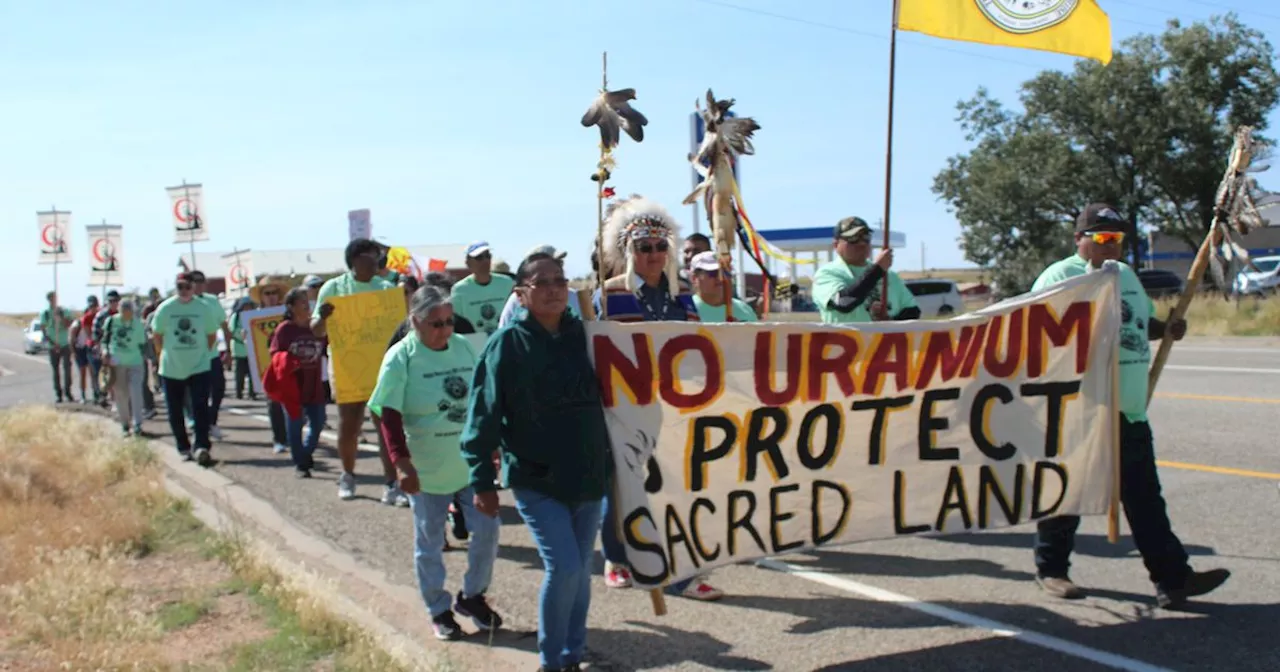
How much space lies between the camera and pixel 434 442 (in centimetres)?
554

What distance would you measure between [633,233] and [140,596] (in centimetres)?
323

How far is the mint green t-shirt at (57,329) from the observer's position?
66.6 ft

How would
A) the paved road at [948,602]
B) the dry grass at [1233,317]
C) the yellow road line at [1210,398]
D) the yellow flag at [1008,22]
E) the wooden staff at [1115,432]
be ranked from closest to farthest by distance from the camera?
the paved road at [948,602] < the wooden staff at [1115,432] < the yellow flag at [1008,22] < the yellow road line at [1210,398] < the dry grass at [1233,317]

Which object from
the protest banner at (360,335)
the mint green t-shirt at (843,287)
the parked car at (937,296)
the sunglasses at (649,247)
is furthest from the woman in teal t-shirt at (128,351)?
the parked car at (937,296)

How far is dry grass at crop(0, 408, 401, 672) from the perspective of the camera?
16.6 feet

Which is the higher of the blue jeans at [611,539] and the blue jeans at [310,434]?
the blue jeans at [611,539]

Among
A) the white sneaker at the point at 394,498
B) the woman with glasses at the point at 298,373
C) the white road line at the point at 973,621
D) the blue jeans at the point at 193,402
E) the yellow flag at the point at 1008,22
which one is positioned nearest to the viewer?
the white road line at the point at 973,621

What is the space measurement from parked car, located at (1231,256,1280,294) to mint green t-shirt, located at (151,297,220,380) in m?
28.1

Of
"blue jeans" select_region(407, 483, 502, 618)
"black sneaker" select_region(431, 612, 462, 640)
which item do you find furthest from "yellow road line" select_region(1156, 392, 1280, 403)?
"black sneaker" select_region(431, 612, 462, 640)

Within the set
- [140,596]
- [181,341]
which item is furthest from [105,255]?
[140,596]

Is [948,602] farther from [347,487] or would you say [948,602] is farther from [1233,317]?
[1233,317]

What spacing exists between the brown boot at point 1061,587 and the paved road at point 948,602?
0.05 metres

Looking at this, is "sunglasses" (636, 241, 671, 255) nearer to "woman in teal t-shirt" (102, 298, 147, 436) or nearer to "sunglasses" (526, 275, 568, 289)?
"sunglasses" (526, 275, 568, 289)

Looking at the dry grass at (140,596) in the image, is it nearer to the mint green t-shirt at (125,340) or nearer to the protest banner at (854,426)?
the protest banner at (854,426)
